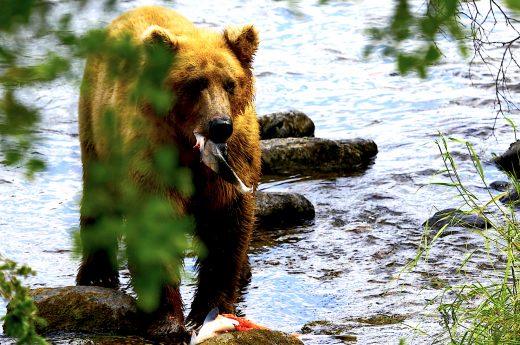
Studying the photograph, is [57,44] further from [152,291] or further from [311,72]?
[311,72]

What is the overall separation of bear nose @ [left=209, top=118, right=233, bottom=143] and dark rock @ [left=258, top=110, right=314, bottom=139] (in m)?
6.08

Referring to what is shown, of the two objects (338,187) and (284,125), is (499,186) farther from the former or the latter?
(284,125)

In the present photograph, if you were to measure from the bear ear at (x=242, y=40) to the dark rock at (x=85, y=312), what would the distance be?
1.92m

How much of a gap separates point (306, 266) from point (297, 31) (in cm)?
989

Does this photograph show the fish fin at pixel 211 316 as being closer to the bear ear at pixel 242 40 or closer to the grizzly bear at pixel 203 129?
the grizzly bear at pixel 203 129

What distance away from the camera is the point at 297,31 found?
15.3 meters

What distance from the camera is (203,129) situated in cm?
399

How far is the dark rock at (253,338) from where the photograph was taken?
409 cm

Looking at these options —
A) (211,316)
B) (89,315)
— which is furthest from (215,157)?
(89,315)

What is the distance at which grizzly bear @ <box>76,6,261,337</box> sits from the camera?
409cm

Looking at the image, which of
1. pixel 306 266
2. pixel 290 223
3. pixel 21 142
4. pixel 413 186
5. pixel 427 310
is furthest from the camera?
pixel 413 186

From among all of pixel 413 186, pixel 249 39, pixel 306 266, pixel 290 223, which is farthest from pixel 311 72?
pixel 249 39

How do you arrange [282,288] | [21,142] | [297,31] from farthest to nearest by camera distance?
1. [297,31]
2. [282,288]
3. [21,142]

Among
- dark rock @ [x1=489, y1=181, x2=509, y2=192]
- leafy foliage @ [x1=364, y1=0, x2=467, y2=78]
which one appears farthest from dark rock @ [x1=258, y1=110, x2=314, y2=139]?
leafy foliage @ [x1=364, y1=0, x2=467, y2=78]
